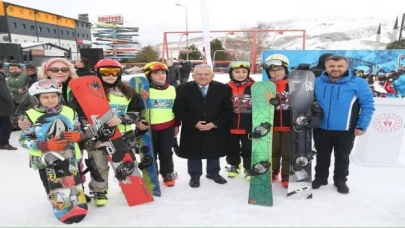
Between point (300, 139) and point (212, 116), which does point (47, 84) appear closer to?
point (212, 116)

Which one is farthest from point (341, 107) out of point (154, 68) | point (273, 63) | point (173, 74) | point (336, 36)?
point (336, 36)

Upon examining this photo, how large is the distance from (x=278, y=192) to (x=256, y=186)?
331mm

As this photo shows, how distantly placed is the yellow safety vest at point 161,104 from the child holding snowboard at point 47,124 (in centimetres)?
77

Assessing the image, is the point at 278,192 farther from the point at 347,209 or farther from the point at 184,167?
the point at 184,167

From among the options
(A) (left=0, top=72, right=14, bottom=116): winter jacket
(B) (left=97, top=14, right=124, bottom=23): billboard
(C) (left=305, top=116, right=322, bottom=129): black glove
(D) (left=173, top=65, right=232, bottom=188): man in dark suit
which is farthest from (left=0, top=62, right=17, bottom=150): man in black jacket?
(B) (left=97, top=14, right=124, bottom=23): billboard

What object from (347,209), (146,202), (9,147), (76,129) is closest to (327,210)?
(347,209)

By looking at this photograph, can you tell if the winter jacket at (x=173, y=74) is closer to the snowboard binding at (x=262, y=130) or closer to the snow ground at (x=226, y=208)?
the snow ground at (x=226, y=208)

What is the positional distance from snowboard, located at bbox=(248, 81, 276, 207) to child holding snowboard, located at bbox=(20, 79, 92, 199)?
1.61 meters

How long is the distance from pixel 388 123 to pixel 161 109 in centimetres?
286

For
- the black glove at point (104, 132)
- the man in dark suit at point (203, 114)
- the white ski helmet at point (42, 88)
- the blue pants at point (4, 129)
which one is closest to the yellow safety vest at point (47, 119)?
the white ski helmet at point (42, 88)

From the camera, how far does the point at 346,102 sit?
2686 millimetres

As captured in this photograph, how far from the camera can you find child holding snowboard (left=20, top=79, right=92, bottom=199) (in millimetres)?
2158

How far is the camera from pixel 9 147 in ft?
15.6

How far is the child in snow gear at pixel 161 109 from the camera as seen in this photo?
112 inches
